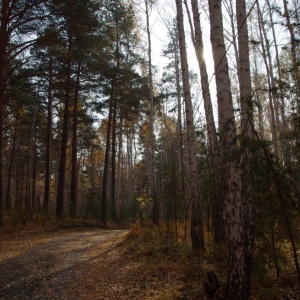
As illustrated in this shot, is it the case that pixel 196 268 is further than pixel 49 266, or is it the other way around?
pixel 49 266

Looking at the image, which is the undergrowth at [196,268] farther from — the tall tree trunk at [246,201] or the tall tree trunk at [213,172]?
the tall tree trunk at [246,201]

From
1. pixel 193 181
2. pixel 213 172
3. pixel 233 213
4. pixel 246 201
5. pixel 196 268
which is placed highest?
pixel 213 172

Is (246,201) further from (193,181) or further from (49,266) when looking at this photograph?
(49,266)

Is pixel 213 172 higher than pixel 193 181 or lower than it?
higher

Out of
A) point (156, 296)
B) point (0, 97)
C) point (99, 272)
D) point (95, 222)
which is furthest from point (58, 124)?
point (156, 296)

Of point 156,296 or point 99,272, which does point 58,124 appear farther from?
point 156,296

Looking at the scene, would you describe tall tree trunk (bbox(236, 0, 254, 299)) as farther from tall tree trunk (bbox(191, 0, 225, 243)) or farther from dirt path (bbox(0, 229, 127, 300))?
tall tree trunk (bbox(191, 0, 225, 243))

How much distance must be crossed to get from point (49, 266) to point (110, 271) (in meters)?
1.36

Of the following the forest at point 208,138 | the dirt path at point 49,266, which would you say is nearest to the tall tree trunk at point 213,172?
the forest at point 208,138

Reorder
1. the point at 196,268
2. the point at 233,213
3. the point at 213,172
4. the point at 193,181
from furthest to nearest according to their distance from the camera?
the point at 193,181, the point at 213,172, the point at 196,268, the point at 233,213

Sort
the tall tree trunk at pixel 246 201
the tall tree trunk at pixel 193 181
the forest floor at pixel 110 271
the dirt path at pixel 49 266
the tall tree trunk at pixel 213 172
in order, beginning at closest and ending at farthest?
the tall tree trunk at pixel 246 201, the forest floor at pixel 110 271, the dirt path at pixel 49 266, the tall tree trunk at pixel 213 172, the tall tree trunk at pixel 193 181

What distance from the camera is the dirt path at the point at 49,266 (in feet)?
15.7

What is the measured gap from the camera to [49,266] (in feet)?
20.9

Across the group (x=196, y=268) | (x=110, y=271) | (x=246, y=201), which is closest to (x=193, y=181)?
(x=196, y=268)
